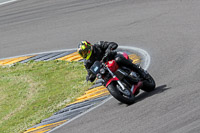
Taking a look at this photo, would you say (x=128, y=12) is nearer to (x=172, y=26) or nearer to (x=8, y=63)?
(x=172, y=26)

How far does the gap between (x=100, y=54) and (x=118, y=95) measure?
1.23 metres

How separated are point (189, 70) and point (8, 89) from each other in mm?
7008

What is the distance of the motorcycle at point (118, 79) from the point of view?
980 cm

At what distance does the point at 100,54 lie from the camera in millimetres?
10297

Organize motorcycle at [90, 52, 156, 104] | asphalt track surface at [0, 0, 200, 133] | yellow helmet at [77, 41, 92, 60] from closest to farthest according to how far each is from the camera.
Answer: asphalt track surface at [0, 0, 200, 133] < motorcycle at [90, 52, 156, 104] < yellow helmet at [77, 41, 92, 60]

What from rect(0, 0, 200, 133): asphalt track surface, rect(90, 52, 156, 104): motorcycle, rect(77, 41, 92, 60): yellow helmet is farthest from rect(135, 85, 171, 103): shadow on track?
rect(77, 41, 92, 60): yellow helmet

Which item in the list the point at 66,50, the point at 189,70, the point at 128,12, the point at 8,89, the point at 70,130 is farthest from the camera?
the point at 128,12

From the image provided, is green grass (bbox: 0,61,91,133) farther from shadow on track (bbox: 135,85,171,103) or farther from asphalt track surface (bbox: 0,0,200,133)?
shadow on track (bbox: 135,85,171,103)

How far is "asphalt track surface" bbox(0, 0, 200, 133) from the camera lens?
8797 millimetres

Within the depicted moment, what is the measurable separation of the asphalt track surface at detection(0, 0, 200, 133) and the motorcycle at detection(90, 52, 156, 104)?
0.84ft

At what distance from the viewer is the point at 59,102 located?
1244cm

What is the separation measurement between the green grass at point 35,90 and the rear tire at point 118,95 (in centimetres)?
259

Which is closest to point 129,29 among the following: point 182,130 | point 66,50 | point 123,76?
point 66,50

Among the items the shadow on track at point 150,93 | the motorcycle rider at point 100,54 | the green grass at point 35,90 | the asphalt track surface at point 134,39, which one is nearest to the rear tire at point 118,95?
the asphalt track surface at point 134,39
